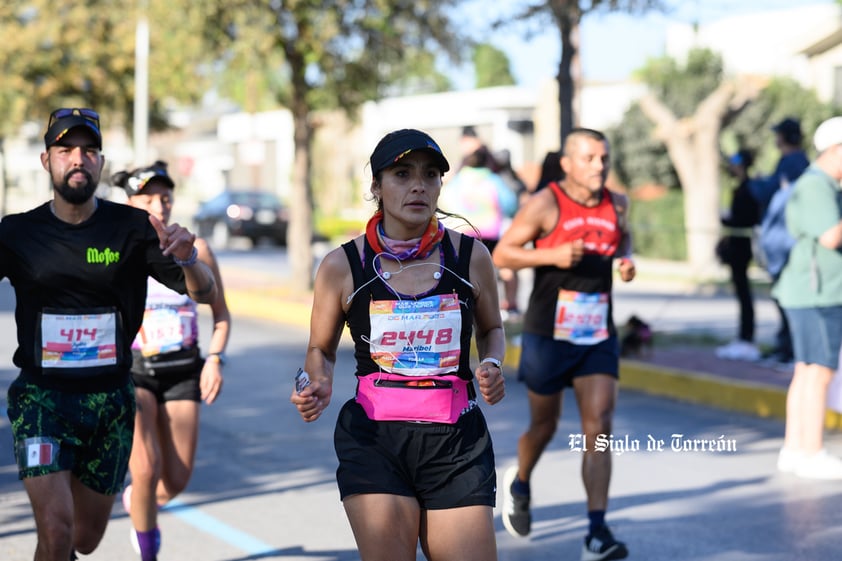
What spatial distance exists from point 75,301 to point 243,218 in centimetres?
2932

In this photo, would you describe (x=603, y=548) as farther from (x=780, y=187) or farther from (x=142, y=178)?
(x=780, y=187)

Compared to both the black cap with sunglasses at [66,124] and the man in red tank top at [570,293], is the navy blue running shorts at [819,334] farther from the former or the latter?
the black cap with sunglasses at [66,124]

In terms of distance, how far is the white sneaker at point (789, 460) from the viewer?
8.19m

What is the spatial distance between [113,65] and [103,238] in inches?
1198

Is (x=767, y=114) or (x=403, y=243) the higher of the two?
(x=767, y=114)

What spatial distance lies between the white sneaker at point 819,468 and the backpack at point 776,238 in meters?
1.63

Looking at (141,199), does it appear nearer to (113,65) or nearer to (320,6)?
(320,6)

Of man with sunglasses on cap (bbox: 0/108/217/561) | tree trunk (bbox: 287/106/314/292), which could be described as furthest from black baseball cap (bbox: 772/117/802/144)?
tree trunk (bbox: 287/106/314/292)

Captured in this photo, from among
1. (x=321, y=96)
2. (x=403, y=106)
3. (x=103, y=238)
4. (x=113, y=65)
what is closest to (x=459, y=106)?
(x=403, y=106)

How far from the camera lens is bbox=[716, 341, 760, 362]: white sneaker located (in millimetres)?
12164

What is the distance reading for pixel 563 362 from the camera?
644 cm

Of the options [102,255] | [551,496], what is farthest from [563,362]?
[102,255]

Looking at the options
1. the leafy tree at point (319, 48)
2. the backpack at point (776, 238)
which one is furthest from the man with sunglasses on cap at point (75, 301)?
the leafy tree at point (319, 48)

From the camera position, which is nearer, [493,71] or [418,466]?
[418,466]
